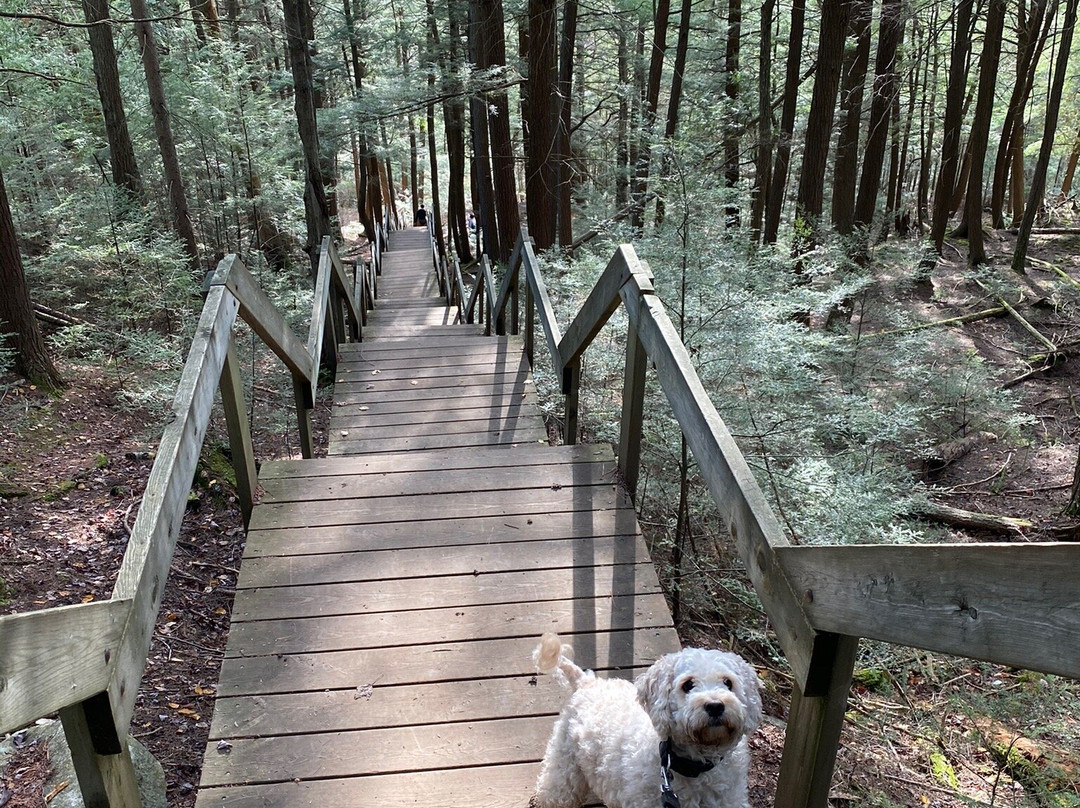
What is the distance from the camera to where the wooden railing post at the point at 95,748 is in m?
1.63

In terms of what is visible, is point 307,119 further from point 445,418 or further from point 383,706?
point 383,706

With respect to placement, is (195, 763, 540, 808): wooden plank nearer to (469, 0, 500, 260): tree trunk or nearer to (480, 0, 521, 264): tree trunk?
(480, 0, 521, 264): tree trunk

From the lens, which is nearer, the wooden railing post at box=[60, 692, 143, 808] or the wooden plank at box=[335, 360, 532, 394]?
the wooden railing post at box=[60, 692, 143, 808]

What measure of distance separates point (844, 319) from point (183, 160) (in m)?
13.1

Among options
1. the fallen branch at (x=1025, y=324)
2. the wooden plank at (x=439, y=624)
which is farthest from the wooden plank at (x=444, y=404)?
the fallen branch at (x=1025, y=324)

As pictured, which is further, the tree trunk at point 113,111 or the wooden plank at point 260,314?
the tree trunk at point 113,111

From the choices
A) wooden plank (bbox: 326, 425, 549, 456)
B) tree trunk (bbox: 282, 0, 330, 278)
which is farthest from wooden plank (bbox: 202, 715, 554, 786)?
tree trunk (bbox: 282, 0, 330, 278)

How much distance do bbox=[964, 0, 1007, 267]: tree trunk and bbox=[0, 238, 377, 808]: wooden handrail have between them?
13208 mm

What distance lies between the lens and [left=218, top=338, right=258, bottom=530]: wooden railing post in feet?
11.4

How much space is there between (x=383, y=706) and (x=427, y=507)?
1304mm

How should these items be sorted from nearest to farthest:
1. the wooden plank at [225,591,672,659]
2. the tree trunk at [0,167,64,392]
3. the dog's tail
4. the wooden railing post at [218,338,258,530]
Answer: the dog's tail, the wooden plank at [225,591,672,659], the wooden railing post at [218,338,258,530], the tree trunk at [0,167,64,392]

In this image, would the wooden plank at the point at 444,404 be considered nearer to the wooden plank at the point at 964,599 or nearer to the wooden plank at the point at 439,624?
the wooden plank at the point at 439,624

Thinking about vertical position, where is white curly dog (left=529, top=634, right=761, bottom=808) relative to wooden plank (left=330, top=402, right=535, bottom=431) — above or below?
above

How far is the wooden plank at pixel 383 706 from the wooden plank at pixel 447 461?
5.33ft
